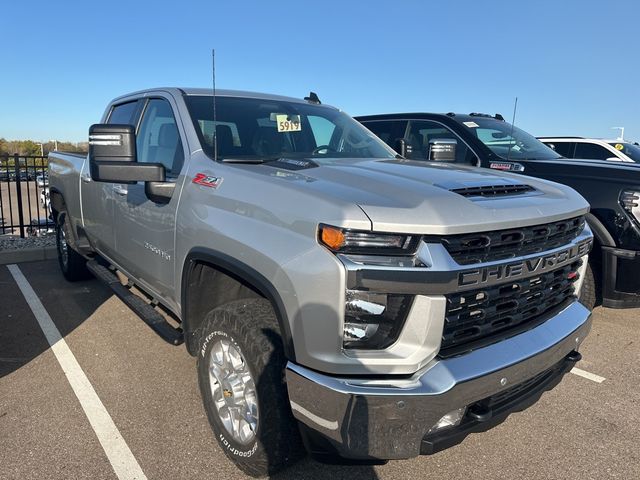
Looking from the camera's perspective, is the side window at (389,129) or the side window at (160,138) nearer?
the side window at (160,138)

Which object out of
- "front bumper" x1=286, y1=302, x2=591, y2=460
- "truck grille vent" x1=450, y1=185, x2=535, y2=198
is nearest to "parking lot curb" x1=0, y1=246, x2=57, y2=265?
"front bumper" x1=286, y1=302, x2=591, y2=460

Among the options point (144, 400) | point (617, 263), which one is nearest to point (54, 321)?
point (144, 400)

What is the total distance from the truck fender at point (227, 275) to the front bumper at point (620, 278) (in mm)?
3244

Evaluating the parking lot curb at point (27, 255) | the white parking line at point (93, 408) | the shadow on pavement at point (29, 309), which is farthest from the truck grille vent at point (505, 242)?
the parking lot curb at point (27, 255)

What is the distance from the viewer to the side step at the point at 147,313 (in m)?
3.07

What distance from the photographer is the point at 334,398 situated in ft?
6.12

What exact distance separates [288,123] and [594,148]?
9477 mm

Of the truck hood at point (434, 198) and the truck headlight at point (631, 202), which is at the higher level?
the truck hood at point (434, 198)

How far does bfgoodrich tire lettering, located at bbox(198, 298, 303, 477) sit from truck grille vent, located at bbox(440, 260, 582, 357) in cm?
75

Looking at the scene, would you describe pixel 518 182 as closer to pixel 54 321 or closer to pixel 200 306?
pixel 200 306

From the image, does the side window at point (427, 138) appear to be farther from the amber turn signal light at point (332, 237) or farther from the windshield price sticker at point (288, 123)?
the amber turn signal light at point (332, 237)

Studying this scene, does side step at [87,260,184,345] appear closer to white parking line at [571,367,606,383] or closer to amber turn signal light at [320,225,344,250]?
amber turn signal light at [320,225,344,250]

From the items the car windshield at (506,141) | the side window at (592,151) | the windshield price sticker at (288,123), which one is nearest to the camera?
the windshield price sticker at (288,123)

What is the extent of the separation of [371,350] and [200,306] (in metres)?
1.30
